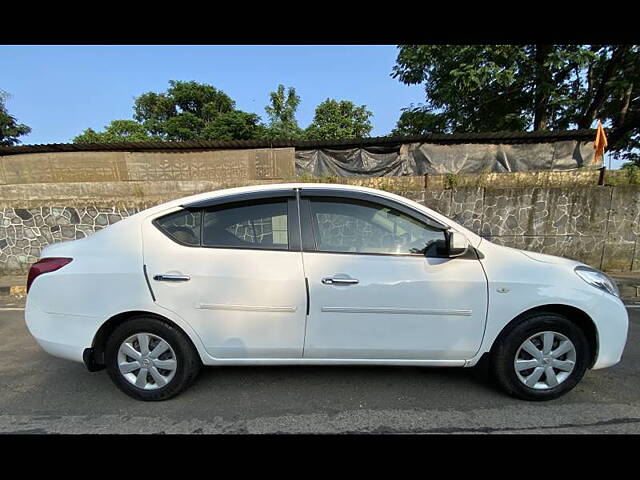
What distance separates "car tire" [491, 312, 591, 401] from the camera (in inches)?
84.4

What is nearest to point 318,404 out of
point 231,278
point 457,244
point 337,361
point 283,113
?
point 337,361

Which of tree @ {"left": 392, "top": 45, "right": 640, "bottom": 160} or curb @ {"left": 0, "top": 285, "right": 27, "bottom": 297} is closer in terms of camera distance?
curb @ {"left": 0, "top": 285, "right": 27, "bottom": 297}

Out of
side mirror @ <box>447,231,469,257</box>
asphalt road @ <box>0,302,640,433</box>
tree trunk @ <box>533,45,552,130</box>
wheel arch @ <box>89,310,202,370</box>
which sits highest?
tree trunk @ <box>533,45,552,130</box>

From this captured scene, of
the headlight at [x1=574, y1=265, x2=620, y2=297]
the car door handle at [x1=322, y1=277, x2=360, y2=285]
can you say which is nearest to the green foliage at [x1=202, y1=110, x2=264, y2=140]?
the car door handle at [x1=322, y1=277, x2=360, y2=285]

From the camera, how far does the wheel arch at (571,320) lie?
84.4 inches

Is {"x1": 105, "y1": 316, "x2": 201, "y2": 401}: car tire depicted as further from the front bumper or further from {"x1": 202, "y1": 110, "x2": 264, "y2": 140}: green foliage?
{"x1": 202, "y1": 110, "x2": 264, "y2": 140}: green foliage

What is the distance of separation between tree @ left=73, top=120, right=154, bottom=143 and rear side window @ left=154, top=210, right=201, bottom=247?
2369cm

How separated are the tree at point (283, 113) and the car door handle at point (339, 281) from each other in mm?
20221

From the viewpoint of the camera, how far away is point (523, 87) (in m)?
9.66

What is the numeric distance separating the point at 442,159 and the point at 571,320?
5527 mm

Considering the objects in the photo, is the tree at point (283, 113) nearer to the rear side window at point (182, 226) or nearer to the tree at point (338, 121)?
the tree at point (338, 121)

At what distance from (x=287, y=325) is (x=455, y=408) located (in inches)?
54.1

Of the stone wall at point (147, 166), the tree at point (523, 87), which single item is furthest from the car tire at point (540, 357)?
the tree at point (523, 87)

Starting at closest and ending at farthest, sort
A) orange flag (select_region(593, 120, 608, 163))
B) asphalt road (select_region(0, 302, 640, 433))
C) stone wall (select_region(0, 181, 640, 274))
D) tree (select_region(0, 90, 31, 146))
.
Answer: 1. asphalt road (select_region(0, 302, 640, 433))
2. stone wall (select_region(0, 181, 640, 274))
3. orange flag (select_region(593, 120, 608, 163))
4. tree (select_region(0, 90, 31, 146))
